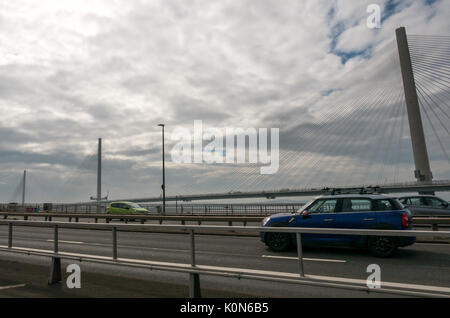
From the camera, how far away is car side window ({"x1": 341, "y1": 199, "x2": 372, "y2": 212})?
30.3ft

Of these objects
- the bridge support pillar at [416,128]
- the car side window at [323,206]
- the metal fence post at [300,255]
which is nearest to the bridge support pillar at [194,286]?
the metal fence post at [300,255]

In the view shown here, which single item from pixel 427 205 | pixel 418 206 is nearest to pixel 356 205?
pixel 418 206

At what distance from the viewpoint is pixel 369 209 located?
9172mm

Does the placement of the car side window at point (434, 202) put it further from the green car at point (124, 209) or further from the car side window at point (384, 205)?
the green car at point (124, 209)

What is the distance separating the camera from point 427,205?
17.5 meters

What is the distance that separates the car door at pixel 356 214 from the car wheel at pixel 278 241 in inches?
58.5

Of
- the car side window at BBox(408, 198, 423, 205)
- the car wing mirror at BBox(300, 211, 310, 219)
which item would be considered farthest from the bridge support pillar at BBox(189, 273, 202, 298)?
the car side window at BBox(408, 198, 423, 205)

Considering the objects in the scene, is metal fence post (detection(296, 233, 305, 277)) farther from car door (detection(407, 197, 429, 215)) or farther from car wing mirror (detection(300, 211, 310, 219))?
car door (detection(407, 197, 429, 215))

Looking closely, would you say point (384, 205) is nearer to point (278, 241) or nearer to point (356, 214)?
point (356, 214)

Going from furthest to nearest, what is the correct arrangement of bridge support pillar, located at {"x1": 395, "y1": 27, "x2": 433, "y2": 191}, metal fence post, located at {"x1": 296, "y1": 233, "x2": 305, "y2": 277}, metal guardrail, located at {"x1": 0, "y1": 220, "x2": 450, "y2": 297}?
bridge support pillar, located at {"x1": 395, "y1": 27, "x2": 433, "y2": 191} < metal fence post, located at {"x1": 296, "y1": 233, "x2": 305, "y2": 277} < metal guardrail, located at {"x1": 0, "y1": 220, "x2": 450, "y2": 297}

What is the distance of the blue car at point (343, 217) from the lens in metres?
8.80
